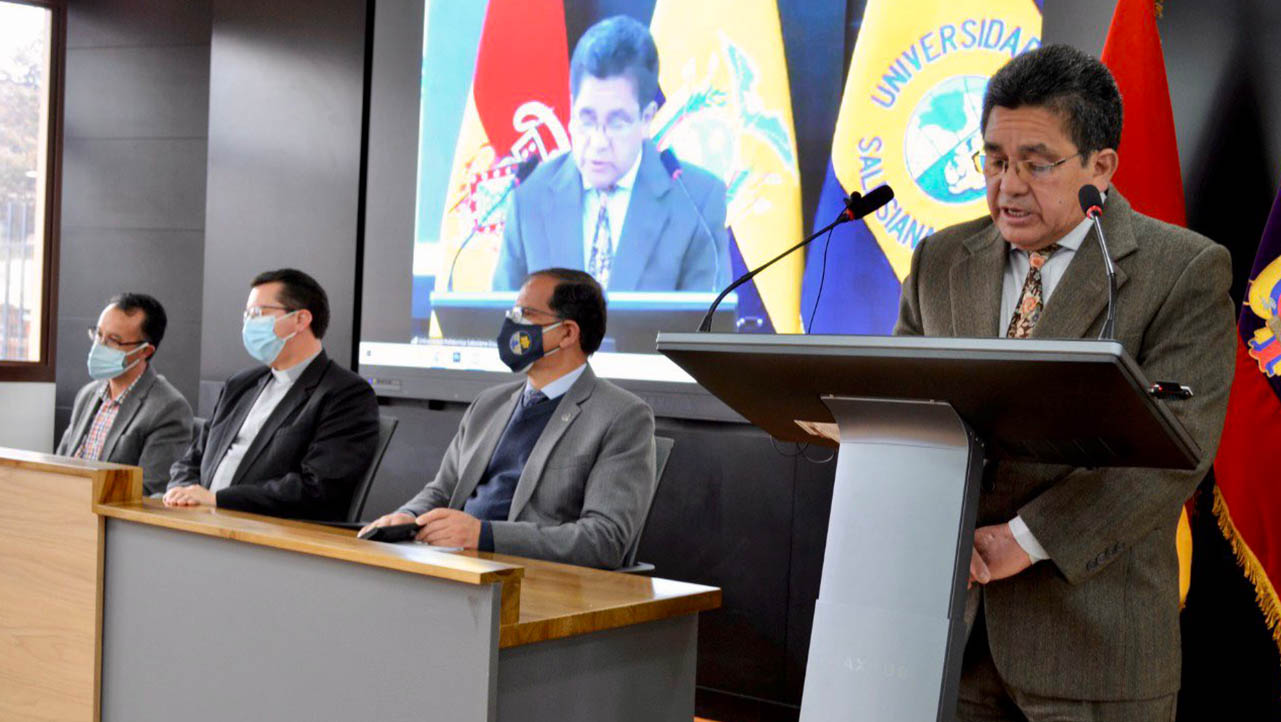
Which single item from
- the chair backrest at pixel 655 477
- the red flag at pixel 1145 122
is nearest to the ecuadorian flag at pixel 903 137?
the red flag at pixel 1145 122

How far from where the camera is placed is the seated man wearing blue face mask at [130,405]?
416 cm

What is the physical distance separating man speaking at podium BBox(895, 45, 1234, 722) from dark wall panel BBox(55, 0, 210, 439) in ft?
17.3

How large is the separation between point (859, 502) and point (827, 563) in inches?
2.9

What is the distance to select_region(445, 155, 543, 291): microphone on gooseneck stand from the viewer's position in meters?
4.66

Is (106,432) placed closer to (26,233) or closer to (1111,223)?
(26,233)

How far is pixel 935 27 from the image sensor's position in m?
3.77

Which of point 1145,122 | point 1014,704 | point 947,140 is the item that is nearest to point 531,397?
point 947,140

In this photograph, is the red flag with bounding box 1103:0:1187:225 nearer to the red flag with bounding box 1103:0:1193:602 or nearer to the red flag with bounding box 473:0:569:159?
the red flag with bounding box 1103:0:1193:602

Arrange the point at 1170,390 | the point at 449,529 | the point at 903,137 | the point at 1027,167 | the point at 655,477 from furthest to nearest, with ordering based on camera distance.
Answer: the point at 903,137 < the point at 655,477 < the point at 449,529 < the point at 1027,167 < the point at 1170,390

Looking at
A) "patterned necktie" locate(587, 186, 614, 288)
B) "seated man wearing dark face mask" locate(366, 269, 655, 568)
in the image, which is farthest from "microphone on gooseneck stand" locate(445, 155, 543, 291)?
"seated man wearing dark face mask" locate(366, 269, 655, 568)

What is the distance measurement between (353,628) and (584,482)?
3.48 feet

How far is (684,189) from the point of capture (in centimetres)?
428

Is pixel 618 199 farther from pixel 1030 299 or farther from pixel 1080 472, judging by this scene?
pixel 1080 472

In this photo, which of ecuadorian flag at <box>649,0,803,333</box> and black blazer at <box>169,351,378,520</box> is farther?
ecuadorian flag at <box>649,0,803,333</box>
